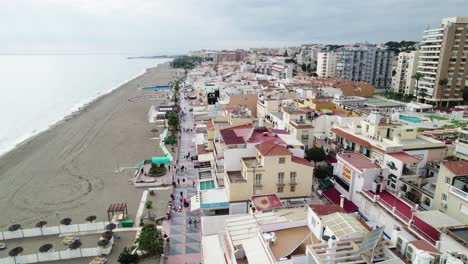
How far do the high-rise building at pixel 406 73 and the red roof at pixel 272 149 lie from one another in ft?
245

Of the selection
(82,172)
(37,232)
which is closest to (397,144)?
(37,232)

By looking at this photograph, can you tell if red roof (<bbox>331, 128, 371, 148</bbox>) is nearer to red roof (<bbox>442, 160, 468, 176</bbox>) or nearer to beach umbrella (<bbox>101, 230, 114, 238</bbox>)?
red roof (<bbox>442, 160, 468, 176</bbox>)

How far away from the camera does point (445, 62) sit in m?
72.3

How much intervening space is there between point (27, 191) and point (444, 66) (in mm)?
86140

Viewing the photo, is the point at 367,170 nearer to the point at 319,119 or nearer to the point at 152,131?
the point at 319,119

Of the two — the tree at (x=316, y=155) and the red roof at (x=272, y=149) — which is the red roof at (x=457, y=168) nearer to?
the red roof at (x=272, y=149)

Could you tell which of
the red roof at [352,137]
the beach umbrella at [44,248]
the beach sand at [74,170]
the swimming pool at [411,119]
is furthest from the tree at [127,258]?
the swimming pool at [411,119]

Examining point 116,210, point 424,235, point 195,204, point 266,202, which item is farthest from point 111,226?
point 424,235

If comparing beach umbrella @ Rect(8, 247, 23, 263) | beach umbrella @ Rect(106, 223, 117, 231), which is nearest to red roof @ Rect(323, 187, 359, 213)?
beach umbrella @ Rect(106, 223, 117, 231)

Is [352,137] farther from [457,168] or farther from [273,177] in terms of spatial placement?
[457,168]

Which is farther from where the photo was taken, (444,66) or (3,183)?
(444,66)

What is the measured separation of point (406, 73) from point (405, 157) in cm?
7643

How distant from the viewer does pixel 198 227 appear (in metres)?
25.9

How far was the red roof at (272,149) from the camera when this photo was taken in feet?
82.6
